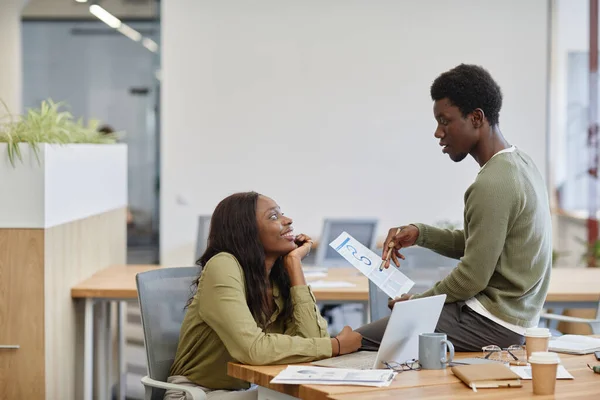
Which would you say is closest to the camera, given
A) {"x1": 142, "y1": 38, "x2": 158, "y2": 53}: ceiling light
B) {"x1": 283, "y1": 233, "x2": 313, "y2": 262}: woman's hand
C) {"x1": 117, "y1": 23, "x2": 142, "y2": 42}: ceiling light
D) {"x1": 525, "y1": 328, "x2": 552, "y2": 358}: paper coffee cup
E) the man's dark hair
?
{"x1": 525, "y1": 328, "x2": 552, "y2": 358}: paper coffee cup

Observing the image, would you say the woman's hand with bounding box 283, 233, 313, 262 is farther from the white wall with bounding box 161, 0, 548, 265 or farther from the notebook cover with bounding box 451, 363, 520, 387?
the white wall with bounding box 161, 0, 548, 265

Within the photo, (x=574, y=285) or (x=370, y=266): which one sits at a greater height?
(x=370, y=266)

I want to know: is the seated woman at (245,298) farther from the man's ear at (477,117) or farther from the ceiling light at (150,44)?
the ceiling light at (150,44)

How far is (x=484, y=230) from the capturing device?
2.71 m

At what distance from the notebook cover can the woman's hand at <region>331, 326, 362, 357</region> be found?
414mm

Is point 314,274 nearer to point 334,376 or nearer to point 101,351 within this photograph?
point 101,351

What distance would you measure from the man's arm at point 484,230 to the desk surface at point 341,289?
183 centimetres

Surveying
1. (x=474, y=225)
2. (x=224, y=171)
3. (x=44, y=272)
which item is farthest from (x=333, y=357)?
(x=224, y=171)

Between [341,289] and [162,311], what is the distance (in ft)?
4.92

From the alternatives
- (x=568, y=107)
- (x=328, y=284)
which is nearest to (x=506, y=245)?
(x=328, y=284)

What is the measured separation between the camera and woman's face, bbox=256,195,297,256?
9.87ft

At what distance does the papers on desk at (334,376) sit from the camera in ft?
8.02

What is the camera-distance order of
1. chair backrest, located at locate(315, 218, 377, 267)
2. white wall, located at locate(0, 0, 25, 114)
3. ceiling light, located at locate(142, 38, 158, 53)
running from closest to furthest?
chair backrest, located at locate(315, 218, 377, 267)
white wall, located at locate(0, 0, 25, 114)
ceiling light, located at locate(142, 38, 158, 53)

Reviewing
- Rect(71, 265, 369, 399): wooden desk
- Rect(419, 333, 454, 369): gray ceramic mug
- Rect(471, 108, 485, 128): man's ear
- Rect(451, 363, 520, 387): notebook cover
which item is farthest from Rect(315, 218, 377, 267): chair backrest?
Rect(451, 363, 520, 387): notebook cover
